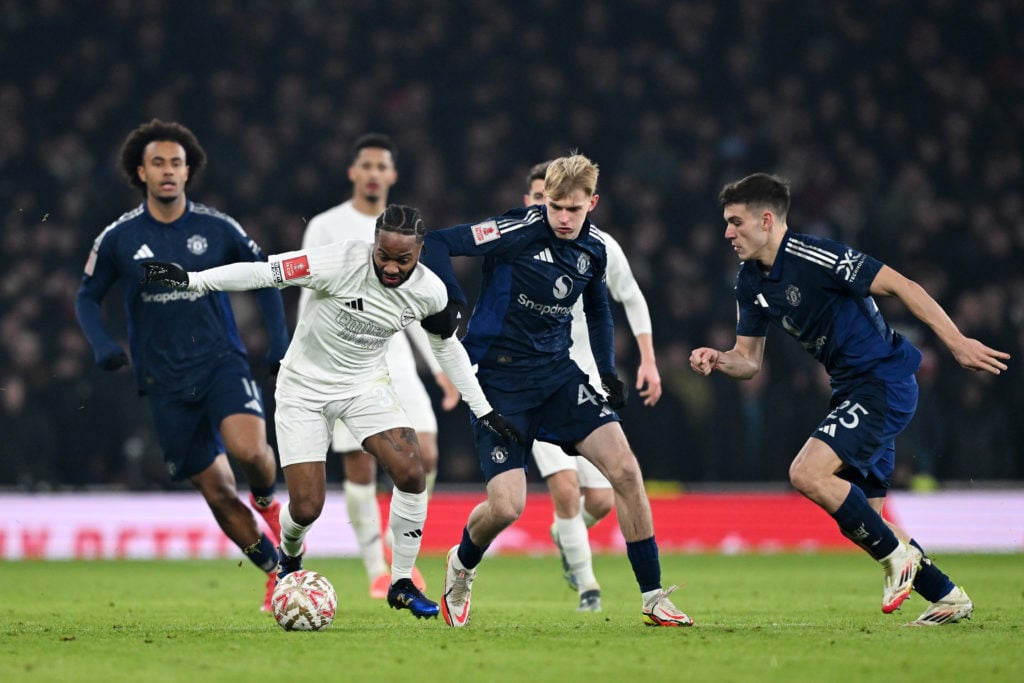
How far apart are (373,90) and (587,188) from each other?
1334 centimetres

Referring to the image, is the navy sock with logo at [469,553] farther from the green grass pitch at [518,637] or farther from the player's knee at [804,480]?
the player's knee at [804,480]

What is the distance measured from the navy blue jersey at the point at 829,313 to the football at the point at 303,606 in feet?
8.97

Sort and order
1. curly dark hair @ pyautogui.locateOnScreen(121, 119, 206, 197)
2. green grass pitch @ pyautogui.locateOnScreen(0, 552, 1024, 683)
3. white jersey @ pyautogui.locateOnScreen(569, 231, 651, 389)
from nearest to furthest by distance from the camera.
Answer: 1. green grass pitch @ pyautogui.locateOnScreen(0, 552, 1024, 683)
2. white jersey @ pyautogui.locateOnScreen(569, 231, 651, 389)
3. curly dark hair @ pyautogui.locateOnScreen(121, 119, 206, 197)

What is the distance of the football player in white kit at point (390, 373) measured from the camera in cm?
959

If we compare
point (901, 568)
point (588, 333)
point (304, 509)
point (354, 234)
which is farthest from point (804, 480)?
point (354, 234)

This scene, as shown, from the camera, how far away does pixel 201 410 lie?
8.31 meters

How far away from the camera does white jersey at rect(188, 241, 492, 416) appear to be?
6.87 meters

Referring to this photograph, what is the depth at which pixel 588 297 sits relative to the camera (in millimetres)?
7516

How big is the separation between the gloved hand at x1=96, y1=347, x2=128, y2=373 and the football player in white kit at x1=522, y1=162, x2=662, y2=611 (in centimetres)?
261

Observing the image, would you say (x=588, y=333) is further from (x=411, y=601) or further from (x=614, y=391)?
(x=411, y=601)

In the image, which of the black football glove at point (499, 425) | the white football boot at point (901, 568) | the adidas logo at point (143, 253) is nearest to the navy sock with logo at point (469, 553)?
the black football glove at point (499, 425)

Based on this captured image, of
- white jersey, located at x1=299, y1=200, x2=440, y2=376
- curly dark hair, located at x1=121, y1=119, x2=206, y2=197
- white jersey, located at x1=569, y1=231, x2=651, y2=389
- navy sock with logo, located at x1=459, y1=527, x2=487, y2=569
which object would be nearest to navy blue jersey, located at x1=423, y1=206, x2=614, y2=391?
navy sock with logo, located at x1=459, y1=527, x2=487, y2=569

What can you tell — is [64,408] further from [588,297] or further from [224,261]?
[588,297]

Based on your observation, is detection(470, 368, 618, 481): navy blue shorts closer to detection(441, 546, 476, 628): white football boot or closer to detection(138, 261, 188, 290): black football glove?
detection(441, 546, 476, 628): white football boot
